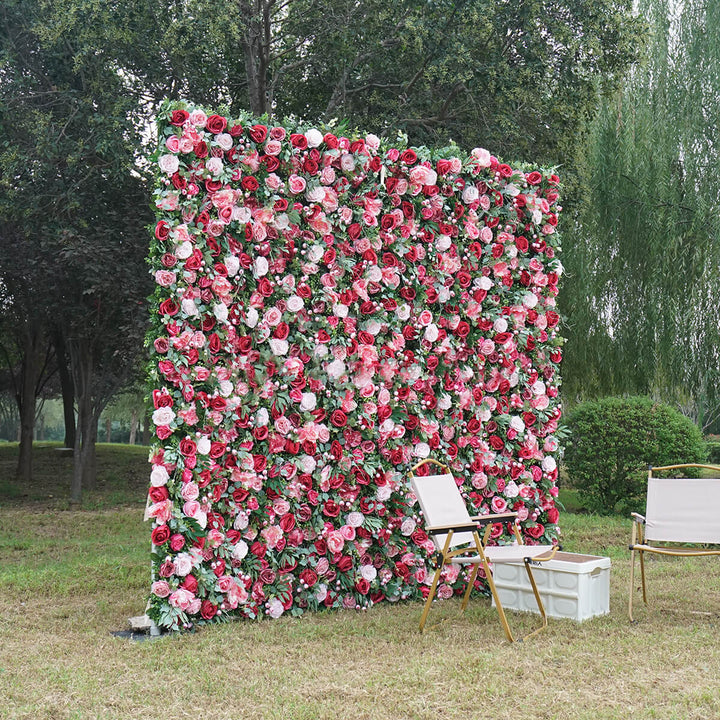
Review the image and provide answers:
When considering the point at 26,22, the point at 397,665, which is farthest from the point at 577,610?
the point at 26,22

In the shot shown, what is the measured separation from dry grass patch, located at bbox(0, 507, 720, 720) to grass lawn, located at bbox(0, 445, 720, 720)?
0.01 metres

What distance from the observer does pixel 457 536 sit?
15.8ft

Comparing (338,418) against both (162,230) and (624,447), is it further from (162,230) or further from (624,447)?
(624,447)

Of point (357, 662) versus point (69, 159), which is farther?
point (69, 159)

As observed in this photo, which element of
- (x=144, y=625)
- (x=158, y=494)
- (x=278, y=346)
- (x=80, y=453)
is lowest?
(x=144, y=625)

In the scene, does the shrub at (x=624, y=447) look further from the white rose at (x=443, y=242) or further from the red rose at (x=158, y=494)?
the red rose at (x=158, y=494)

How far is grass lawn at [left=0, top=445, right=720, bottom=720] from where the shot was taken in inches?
126

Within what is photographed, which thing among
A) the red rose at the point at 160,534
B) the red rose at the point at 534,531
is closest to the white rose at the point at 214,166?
the red rose at the point at 160,534

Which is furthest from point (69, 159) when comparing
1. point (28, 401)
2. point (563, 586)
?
point (28, 401)

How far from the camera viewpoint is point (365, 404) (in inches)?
193

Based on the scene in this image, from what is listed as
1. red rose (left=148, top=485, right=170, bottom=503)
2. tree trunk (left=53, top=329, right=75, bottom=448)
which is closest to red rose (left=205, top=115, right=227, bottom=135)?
red rose (left=148, top=485, right=170, bottom=503)

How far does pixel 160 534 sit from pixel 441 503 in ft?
5.30

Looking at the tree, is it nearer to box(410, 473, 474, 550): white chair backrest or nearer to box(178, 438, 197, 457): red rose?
box(178, 438, 197, 457): red rose

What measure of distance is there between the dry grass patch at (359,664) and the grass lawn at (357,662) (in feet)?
0.03
